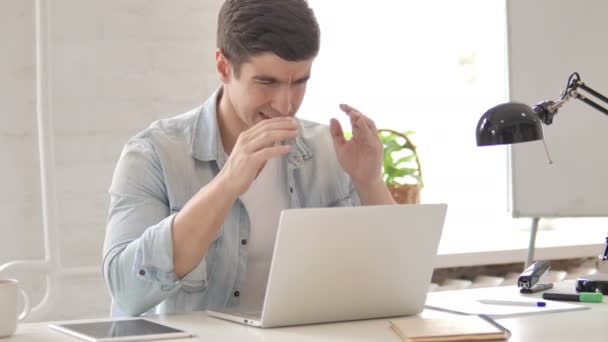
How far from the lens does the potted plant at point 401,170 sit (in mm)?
3107

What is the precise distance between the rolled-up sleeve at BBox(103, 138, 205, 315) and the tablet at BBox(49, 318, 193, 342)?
96 mm

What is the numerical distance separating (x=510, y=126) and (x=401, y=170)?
1390mm

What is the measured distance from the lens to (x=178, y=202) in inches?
76.1

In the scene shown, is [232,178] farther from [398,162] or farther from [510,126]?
[398,162]

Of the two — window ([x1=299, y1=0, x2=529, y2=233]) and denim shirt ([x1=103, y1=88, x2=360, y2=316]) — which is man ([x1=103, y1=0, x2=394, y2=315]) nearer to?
denim shirt ([x1=103, y1=88, x2=360, y2=316])

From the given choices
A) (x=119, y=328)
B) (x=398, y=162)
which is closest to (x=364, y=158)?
(x=119, y=328)

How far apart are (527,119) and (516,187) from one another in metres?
1.37

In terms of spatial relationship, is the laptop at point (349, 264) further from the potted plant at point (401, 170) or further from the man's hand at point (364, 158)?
the potted plant at point (401, 170)

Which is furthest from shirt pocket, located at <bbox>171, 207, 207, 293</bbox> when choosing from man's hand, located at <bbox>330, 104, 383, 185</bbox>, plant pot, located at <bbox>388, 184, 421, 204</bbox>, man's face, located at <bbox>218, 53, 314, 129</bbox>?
plant pot, located at <bbox>388, 184, 421, 204</bbox>

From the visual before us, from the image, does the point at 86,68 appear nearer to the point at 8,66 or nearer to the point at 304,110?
the point at 8,66

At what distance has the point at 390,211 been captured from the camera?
1.57m

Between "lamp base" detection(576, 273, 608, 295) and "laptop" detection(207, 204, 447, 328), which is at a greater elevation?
"laptop" detection(207, 204, 447, 328)

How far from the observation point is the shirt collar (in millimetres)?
1990

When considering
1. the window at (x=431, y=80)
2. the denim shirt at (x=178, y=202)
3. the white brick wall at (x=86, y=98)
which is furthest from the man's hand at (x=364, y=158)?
the window at (x=431, y=80)
